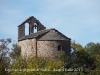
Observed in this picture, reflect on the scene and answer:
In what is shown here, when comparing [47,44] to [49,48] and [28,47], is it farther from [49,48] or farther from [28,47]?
[28,47]

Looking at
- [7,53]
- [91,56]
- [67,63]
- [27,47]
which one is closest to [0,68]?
[7,53]

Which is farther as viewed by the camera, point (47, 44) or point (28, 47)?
point (28, 47)

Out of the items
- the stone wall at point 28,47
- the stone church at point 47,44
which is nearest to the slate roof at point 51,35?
the stone church at point 47,44

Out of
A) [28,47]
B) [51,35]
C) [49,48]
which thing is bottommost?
[49,48]

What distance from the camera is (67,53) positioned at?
43.1 meters

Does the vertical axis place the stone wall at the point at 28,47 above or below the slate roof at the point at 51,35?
below

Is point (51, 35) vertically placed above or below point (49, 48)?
above

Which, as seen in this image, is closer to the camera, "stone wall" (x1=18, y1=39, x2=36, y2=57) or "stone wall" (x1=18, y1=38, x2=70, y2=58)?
"stone wall" (x1=18, y1=38, x2=70, y2=58)

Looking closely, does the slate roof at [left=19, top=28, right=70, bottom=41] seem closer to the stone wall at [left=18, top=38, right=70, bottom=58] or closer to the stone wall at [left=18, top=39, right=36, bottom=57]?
the stone wall at [left=18, top=38, right=70, bottom=58]

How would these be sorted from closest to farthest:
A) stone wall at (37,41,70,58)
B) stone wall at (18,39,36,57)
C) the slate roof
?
A: stone wall at (37,41,70,58), the slate roof, stone wall at (18,39,36,57)

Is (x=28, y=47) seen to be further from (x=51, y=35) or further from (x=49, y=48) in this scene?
(x=51, y=35)

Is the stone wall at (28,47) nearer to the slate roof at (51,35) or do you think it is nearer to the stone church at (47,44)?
the stone church at (47,44)

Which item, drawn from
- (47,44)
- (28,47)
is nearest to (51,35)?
(47,44)

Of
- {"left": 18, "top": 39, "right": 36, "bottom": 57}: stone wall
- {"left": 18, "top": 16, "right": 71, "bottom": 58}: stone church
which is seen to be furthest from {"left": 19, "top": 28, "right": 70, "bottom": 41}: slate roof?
{"left": 18, "top": 39, "right": 36, "bottom": 57}: stone wall
